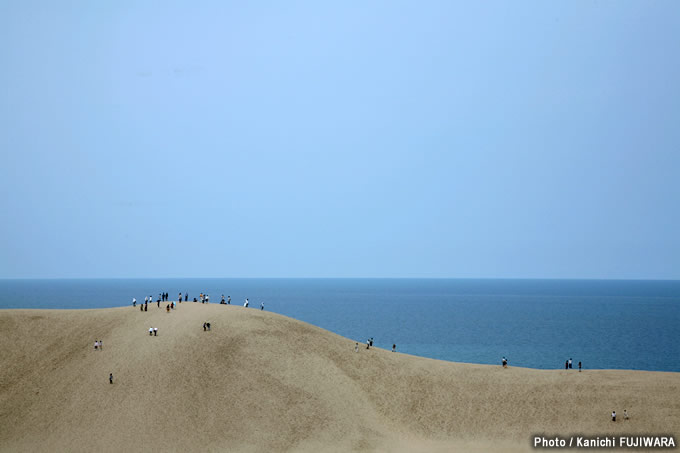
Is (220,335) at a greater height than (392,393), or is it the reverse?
(220,335)

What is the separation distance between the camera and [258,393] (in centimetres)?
4578

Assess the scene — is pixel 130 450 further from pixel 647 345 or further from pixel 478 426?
pixel 647 345

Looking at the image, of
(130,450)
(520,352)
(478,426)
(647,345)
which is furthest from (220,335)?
(647,345)

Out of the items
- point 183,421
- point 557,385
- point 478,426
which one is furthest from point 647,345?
point 183,421

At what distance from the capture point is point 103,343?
4981 centimetres

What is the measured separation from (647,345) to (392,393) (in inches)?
3173

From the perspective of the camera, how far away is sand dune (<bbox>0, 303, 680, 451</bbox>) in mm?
42125

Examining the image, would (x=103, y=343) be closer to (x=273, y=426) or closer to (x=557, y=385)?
(x=273, y=426)

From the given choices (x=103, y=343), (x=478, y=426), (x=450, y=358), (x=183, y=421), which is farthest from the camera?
(x=450, y=358)

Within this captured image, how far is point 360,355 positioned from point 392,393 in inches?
238

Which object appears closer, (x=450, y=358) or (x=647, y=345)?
(x=450, y=358)

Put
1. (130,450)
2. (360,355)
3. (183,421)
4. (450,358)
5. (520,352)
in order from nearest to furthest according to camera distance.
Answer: (130,450), (183,421), (360,355), (450,358), (520,352)

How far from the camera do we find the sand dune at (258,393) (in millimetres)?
42125

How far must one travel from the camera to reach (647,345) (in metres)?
108
